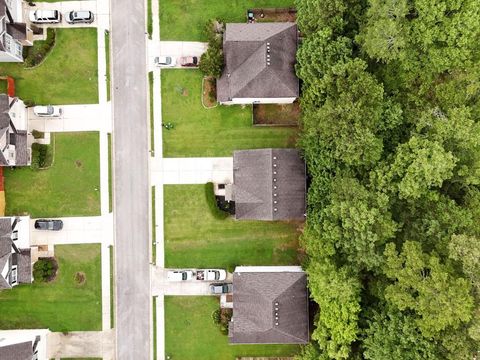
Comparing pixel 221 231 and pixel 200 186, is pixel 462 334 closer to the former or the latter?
pixel 221 231

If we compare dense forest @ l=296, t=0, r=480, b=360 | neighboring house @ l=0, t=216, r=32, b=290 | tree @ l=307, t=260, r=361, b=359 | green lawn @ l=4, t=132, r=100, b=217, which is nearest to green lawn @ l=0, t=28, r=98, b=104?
green lawn @ l=4, t=132, r=100, b=217

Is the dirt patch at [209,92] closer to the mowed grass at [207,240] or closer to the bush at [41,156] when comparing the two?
the mowed grass at [207,240]

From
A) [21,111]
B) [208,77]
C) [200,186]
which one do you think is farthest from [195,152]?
[21,111]

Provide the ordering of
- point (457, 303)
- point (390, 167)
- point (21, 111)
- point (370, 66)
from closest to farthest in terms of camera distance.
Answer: point (457, 303), point (390, 167), point (370, 66), point (21, 111)

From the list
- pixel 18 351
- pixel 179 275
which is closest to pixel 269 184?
pixel 179 275

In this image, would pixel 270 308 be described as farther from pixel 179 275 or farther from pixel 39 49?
pixel 39 49
